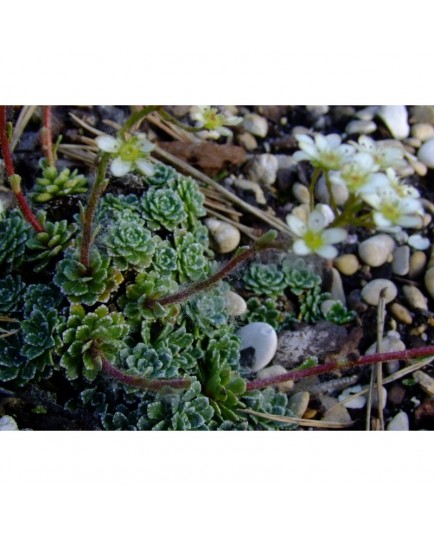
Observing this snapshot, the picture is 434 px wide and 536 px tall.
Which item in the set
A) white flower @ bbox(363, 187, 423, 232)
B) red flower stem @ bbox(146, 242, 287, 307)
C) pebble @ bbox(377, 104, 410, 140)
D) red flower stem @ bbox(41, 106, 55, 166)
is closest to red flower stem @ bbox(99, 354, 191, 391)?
red flower stem @ bbox(146, 242, 287, 307)

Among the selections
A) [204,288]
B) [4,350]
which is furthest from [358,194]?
[4,350]

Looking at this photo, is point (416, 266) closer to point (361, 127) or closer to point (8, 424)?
point (361, 127)

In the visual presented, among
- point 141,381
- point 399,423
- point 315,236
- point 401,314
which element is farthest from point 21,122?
point 399,423

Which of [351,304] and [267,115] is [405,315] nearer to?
[351,304]

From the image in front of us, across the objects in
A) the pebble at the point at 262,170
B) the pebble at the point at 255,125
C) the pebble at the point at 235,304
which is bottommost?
the pebble at the point at 235,304

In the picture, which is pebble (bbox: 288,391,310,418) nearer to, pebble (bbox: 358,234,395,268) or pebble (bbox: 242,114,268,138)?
pebble (bbox: 358,234,395,268)

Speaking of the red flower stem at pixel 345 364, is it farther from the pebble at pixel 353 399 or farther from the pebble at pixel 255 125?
the pebble at pixel 255 125

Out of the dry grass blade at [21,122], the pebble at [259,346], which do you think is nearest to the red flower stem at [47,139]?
the dry grass blade at [21,122]
